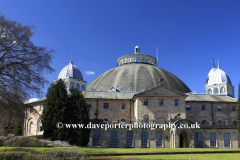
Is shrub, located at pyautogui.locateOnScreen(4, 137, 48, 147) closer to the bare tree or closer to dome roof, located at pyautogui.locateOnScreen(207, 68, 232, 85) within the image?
the bare tree

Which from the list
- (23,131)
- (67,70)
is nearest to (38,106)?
(23,131)

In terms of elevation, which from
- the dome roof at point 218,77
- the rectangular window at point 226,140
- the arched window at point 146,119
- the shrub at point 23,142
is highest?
the dome roof at point 218,77

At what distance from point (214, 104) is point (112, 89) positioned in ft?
72.2

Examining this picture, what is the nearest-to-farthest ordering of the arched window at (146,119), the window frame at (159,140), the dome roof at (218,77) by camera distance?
the window frame at (159,140) < the arched window at (146,119) < the dome roof at (218,77)

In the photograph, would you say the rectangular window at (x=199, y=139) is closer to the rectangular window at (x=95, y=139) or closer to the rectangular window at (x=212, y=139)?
the rectangular window at (x=212, y=139)

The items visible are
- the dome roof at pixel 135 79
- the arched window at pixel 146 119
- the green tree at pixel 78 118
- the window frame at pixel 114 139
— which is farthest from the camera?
the dome roof at pixel 135 79

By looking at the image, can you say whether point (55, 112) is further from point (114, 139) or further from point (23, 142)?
point (114, 139)

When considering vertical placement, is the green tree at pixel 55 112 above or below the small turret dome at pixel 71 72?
below

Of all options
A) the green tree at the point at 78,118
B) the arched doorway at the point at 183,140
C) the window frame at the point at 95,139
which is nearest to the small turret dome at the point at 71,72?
the green tree at the point at 78,118

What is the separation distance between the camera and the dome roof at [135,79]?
56.9 m

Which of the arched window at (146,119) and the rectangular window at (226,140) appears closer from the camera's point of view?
the rectangular window at (226,140)

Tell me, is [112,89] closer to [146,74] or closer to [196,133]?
[146,74]

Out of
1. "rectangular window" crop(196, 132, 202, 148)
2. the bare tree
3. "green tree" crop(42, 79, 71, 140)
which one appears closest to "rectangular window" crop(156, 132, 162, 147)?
"rectangular window" crop(196, 132, 202, 148)

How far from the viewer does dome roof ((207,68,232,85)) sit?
6794cm
